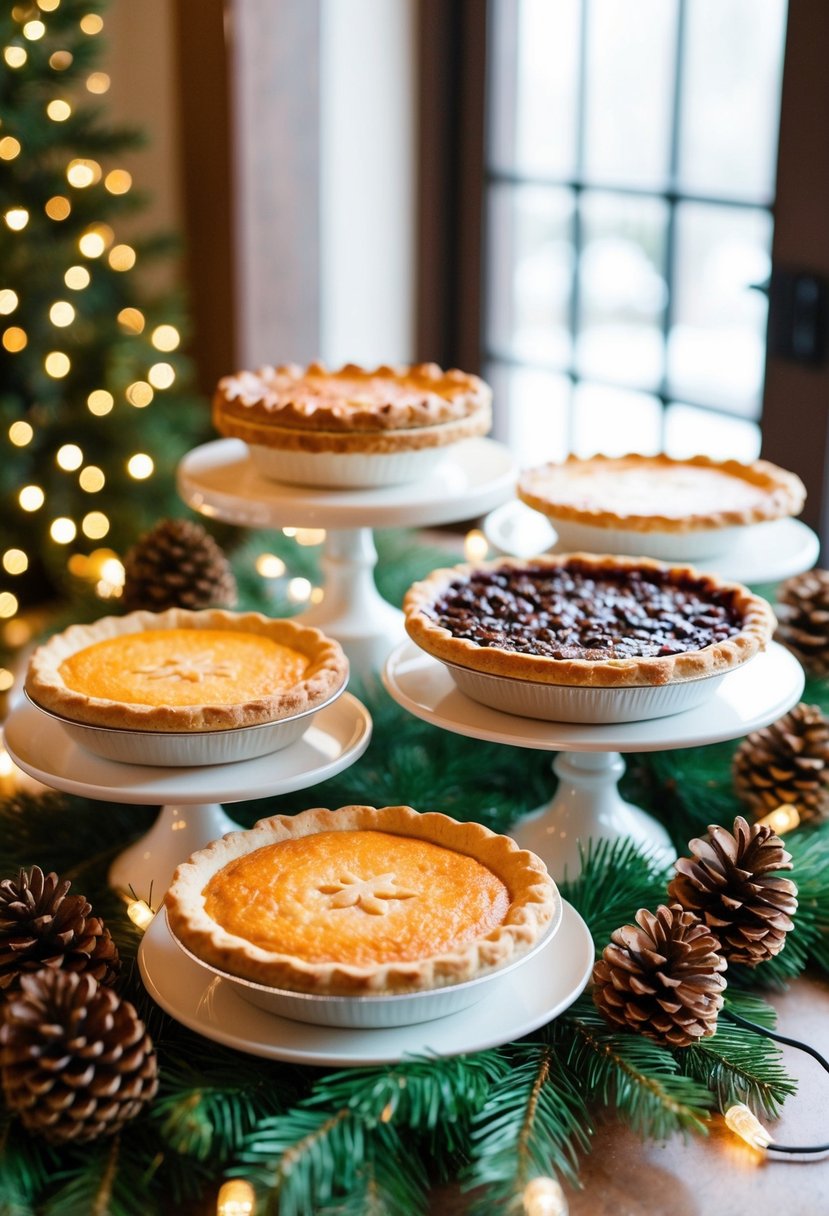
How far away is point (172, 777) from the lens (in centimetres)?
128

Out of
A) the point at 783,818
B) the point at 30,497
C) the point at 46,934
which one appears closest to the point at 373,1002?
the point at 46,934

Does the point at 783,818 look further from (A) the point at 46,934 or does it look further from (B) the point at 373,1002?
(A) the point at 46,934

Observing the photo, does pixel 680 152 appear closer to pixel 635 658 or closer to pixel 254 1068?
pixel 635 658

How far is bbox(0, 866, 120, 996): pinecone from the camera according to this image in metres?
1.12

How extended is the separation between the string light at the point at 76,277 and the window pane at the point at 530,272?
755mm

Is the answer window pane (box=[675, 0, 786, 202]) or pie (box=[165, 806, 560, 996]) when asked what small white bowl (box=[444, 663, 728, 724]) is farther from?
window pane (box=[675, 0, 786, 202])

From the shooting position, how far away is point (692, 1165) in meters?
1.08

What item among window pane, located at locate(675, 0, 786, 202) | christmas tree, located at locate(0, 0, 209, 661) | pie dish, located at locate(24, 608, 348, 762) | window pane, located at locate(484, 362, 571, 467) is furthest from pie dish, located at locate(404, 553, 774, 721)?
window pane, located at locate(484, 362, 571, 467)

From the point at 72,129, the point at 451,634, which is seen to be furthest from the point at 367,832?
the point at 72,129

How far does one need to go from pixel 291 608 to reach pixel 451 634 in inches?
28.4

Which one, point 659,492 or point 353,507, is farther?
point 659,492

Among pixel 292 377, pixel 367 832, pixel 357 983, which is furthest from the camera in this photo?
→ pixel 292 377

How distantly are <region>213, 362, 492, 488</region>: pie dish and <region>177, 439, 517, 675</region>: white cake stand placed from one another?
0.08 ft

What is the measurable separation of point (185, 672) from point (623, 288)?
1398 mm
